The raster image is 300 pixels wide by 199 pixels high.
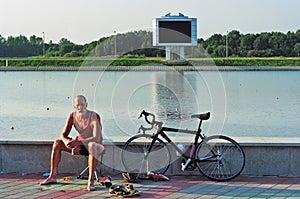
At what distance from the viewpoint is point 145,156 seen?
233 inches

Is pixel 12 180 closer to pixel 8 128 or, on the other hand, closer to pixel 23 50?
pixel 8 128

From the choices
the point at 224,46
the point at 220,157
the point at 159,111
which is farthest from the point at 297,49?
the point at 220,157

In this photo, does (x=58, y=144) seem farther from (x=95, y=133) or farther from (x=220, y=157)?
(x=220, y=157)

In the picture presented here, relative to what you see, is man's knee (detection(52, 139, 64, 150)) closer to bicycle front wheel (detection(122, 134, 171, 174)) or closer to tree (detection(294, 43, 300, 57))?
bicycle front wheel (detection(122, 134, 171, 174))

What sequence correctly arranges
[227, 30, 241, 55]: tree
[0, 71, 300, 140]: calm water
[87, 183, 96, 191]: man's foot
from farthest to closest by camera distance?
1. [227, 30, 241, 55]: tree
2. [0, 71, 300, 140]: calm water
3. [87, 183, 96, 191]: man's foot

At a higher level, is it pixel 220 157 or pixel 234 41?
pixel 234 41

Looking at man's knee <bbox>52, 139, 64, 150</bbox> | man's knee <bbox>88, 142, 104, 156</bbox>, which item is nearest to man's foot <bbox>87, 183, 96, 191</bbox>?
man's knee <bbox>88, 142, 104, 156</bbox>

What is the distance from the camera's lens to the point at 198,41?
5791 cm

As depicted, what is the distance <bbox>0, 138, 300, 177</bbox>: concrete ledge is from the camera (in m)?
5.84

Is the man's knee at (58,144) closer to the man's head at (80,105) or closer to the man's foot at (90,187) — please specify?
the man's head at (80,105)

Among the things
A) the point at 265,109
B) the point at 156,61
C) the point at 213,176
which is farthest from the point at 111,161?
the point at 265,109

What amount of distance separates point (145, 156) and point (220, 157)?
0.82 meters

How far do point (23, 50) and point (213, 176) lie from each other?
8247 cm

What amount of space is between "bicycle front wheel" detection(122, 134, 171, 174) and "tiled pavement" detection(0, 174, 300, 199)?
0.62 feet
